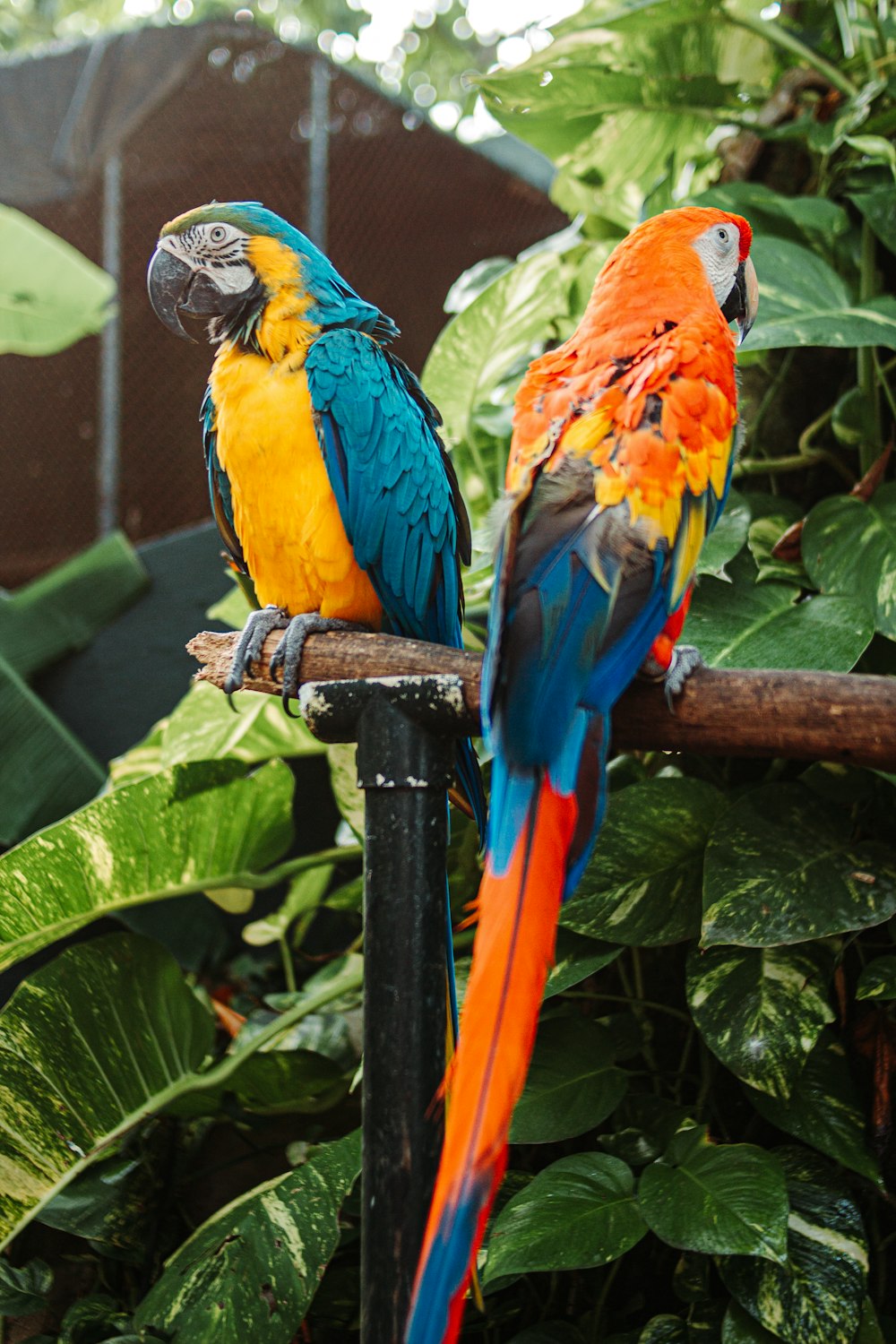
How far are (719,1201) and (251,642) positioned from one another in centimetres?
60

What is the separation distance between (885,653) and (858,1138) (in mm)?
490

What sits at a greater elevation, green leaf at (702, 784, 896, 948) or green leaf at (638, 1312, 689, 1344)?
green leaf at (702, 784, 896, 948)

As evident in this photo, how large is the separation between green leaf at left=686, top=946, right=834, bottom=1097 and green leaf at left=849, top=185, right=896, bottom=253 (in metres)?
0.81

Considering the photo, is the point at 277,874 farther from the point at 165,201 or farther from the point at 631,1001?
the point at 165,201

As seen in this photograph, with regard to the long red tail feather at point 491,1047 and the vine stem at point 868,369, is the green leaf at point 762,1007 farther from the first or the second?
the vine stem at point 868,369

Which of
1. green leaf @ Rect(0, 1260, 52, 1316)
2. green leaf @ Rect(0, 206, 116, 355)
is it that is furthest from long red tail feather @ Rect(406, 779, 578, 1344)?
green leaf @ Rect(0, 206, 116, 355)

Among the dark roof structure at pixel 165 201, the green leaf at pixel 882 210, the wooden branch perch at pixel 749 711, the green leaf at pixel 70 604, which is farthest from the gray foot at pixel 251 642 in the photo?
the dark roof structure at pixel 165 201

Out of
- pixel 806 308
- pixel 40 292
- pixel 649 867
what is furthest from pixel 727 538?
pixel 40 292

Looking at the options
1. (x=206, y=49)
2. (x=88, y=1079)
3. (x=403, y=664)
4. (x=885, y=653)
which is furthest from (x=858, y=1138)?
(x=206, y=49)

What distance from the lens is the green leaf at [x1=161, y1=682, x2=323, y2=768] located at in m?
1.42

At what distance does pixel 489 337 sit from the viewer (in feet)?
4.59

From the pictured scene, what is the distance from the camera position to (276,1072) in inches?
48.9

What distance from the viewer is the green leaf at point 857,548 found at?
108cm

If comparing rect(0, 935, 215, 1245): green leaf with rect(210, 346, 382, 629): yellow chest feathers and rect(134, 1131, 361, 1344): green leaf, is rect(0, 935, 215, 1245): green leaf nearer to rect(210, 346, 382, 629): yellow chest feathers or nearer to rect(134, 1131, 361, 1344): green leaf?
rect(134, 1131, 361, 1344): green leaf
